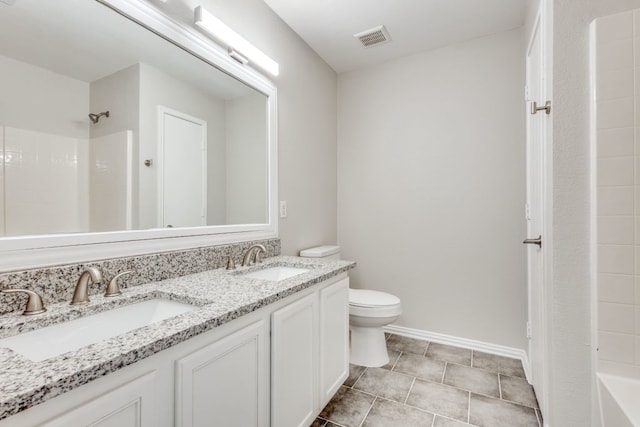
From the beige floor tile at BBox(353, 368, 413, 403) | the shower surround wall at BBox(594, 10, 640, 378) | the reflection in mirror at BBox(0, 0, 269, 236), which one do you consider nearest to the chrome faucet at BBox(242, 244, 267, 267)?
the reflection in mirror at BBox(0, 0, 269, 236)

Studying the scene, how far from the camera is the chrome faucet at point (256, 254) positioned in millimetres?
1665

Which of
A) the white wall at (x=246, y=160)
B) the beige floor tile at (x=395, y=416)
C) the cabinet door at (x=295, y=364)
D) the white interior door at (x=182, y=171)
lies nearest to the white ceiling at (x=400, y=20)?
the white wall at (x=246, y=160)

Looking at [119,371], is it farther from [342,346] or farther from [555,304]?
[555,304]

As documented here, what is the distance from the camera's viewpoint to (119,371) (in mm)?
654

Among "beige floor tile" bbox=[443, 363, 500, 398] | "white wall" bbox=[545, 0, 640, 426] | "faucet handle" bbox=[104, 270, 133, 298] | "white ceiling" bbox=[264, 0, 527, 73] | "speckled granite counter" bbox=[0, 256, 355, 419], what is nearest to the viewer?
"speckled granite counter" bbox=[0, 256, 355, 419]

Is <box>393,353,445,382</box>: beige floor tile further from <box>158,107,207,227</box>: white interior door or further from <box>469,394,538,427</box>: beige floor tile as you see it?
<box>158,107,207,227</box>: white interior door

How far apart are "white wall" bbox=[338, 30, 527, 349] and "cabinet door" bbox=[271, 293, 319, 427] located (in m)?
1.36

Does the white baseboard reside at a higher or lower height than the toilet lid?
lower

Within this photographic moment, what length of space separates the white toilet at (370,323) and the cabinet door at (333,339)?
0.95 ft

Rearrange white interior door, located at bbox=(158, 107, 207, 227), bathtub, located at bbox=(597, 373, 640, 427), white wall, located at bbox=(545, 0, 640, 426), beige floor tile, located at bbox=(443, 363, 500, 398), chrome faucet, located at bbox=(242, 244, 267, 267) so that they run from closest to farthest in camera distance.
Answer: bathtub, located at bbox=(597, 373, 640, 427), white wall, located at bbox=(545, 0, 640, 426), white interior door, located at bbox=(158, 107, 207, 227), chrome faucet, located at bbox=(242, 244, 267, 267), beige floor tile, located at bbox=(443, 363, 500, 398)

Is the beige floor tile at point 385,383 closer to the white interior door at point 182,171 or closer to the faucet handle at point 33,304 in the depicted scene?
the white interior door at point 182,171

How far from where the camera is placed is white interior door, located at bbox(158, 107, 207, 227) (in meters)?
1.38

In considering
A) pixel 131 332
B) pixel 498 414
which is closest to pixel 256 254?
pixel 131 332

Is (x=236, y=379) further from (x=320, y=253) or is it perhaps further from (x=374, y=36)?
(x=374, y=36)
